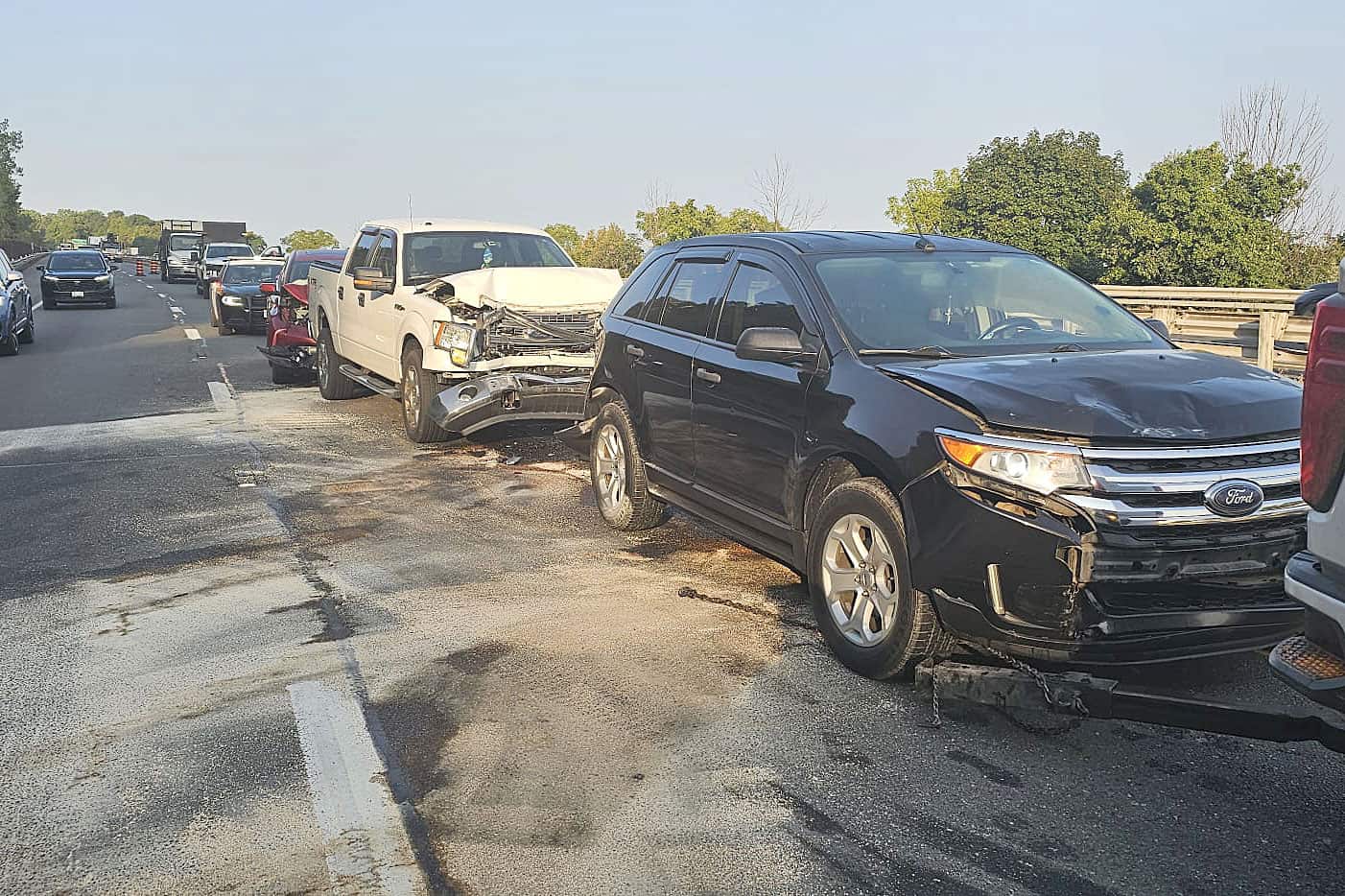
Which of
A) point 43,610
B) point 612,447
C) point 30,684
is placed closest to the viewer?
point 30,684

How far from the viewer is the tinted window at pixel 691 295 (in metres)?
7.05

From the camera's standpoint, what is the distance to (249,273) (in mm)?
27297

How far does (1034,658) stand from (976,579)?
14.3 inches

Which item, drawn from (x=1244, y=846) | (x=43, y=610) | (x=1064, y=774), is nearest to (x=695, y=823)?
(x=1064, y=774)

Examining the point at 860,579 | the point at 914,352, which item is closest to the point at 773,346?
the point at 914,352

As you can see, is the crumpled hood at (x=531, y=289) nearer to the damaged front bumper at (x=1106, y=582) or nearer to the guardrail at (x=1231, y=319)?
the damaged front bumper at (x=1106, y=582)

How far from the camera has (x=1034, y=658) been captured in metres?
4.70

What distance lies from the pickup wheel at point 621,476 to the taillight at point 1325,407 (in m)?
4.74

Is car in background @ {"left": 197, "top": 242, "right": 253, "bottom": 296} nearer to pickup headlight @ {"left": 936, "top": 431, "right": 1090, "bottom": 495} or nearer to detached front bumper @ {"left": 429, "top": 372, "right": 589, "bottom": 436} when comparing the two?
detached front bumper @ {"left": 429, "top": 372, "right": 589, "bottom": 436}

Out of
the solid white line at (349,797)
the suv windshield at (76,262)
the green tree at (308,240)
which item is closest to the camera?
the solid white line at (349,797)

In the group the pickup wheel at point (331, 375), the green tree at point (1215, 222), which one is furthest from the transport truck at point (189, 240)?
the pickup wheel at point (331, 375)

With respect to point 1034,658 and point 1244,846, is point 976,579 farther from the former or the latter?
point 1244,846

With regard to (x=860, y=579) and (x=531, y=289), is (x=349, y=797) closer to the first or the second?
(x=860, y=579)

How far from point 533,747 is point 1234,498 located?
103 inches
